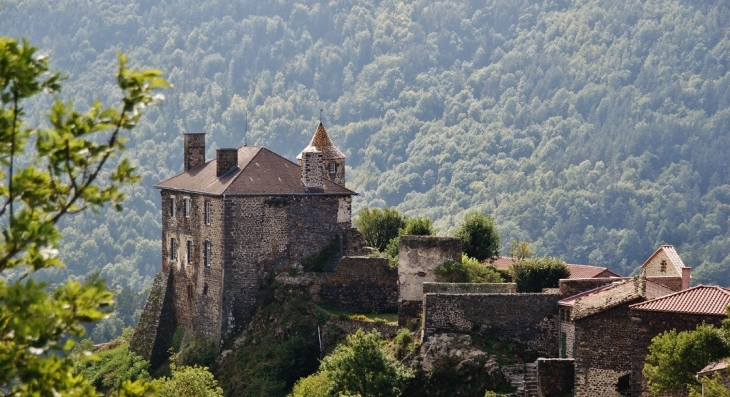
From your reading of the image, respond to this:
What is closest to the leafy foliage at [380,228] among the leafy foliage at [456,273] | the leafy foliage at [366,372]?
the leafy foliage at [456,273]

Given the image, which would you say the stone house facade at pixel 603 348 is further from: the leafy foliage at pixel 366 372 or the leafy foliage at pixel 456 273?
the leafy foliage at pixel 456 273

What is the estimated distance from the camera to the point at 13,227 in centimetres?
1869

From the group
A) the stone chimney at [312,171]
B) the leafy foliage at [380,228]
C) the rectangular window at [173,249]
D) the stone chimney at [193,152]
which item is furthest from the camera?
the leafy foliage at [380,228]

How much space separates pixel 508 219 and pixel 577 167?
70.6 ft

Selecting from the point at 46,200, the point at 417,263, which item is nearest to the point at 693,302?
the point at 417,263

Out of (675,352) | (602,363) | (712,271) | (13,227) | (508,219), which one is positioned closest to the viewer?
(13,227)

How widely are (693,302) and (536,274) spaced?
1405 centimetres

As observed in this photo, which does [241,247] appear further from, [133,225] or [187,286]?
[133,225]

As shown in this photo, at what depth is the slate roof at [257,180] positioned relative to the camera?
60.7m

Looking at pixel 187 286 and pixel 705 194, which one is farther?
pixel 705 194

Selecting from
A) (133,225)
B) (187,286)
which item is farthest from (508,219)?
(187,286)

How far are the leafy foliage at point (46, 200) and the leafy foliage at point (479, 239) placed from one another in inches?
1771

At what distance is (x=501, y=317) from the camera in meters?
51.4

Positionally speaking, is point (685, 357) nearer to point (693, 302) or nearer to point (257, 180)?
point (693, 302)
